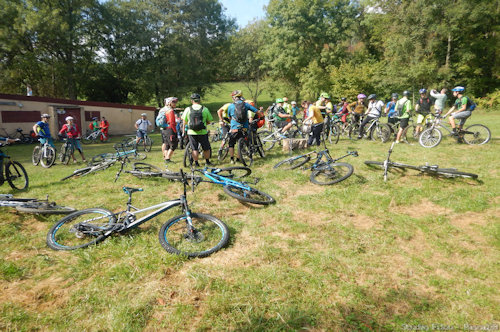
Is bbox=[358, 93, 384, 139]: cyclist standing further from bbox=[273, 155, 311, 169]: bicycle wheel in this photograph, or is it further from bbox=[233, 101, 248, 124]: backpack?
bbox=[233, 101, 248, 124]: backpack

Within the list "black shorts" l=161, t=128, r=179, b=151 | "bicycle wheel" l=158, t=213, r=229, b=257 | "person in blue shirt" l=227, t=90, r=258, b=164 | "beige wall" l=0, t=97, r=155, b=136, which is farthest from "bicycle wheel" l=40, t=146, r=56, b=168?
"beige wall" l=0, t=97, r=155, b=136

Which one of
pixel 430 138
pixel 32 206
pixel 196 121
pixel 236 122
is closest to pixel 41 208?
pixel 32 206

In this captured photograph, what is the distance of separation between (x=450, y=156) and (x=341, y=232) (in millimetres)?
6450

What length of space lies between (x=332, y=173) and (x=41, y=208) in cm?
592

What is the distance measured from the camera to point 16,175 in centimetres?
662

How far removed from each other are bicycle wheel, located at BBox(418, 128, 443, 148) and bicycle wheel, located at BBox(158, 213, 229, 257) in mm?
9006

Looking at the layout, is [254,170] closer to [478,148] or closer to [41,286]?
[41,286]

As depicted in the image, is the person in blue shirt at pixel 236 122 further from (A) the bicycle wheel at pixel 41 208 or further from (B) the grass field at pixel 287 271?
(A) the bicycle wheel at pixel 41 208

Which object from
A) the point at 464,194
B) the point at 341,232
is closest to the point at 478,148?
the point at 464,194

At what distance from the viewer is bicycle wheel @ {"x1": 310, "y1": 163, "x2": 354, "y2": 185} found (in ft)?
19.1

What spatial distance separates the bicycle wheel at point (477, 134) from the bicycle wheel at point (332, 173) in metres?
6.38

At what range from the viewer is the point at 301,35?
3591 cm

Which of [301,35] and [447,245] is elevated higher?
A: [301,35]

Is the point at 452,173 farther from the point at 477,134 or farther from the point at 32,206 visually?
the point at 32,206
